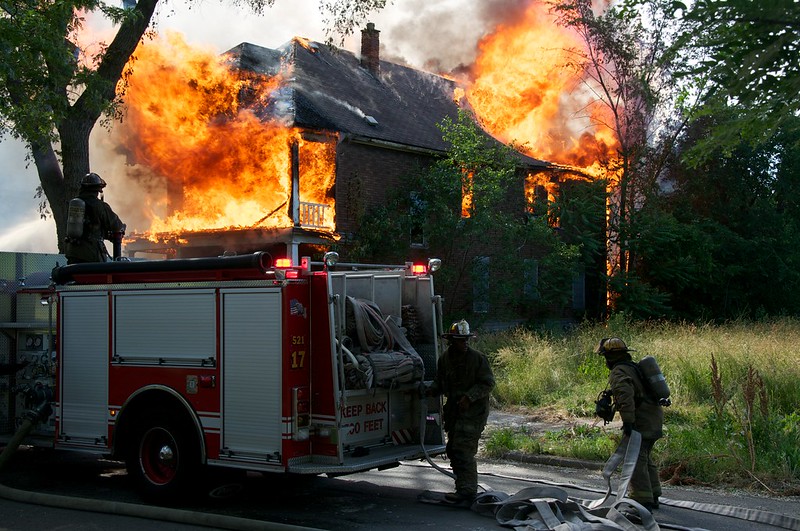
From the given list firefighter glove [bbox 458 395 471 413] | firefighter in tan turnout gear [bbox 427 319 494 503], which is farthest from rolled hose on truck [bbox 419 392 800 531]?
firefighter glove [bbox 458 395 471 413]

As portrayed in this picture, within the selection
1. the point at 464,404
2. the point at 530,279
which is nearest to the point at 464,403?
the point at 464,404

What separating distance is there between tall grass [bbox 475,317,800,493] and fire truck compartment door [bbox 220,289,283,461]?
14.2ft

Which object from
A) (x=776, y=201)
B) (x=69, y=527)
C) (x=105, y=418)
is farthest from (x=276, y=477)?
(x=776, y=201)

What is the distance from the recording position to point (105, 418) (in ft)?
27.3

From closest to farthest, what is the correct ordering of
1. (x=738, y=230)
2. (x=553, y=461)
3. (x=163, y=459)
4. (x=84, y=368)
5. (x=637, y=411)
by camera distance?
(x=637, y=411)
(x=163, y=459)
(x=84, y=368)
(x=553, y=461)
(x=738, y=230)

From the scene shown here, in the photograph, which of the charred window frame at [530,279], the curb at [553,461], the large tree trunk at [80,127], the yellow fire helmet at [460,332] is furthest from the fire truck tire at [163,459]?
the charred window frame at [530,279]

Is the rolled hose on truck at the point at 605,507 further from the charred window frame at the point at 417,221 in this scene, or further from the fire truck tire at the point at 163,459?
the charred window frame at the point at 417,221

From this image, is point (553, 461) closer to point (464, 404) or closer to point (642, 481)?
point (642, 481)

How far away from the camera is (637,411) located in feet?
25.0

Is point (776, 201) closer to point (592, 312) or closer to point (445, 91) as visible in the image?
point (592, 312)

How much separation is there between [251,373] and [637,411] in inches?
133

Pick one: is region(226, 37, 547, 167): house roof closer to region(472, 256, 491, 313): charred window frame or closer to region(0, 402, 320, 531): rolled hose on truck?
region(472, 256, 491, 313): charred window frame

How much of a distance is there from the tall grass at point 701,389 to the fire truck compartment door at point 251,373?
14.2ft

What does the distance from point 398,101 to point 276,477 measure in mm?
21164
